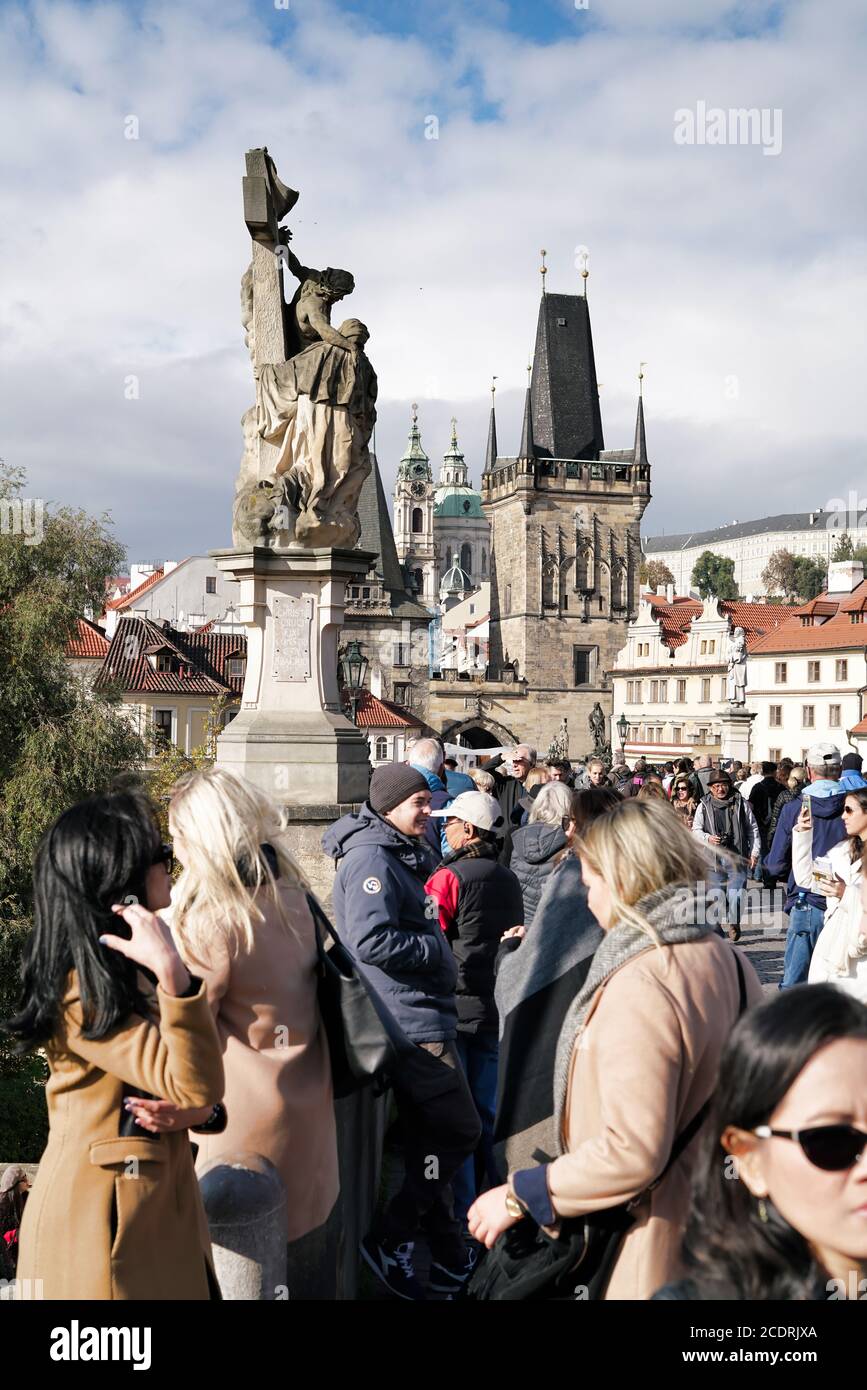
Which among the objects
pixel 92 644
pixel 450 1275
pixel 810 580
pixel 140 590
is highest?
pixel 810 580

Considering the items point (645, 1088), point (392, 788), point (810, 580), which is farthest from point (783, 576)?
point (645, 1088)

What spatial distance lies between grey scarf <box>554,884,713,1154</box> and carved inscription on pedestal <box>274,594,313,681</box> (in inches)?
250

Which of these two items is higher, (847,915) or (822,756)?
(822,756)

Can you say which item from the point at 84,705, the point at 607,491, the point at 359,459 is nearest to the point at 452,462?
the point at 607,491

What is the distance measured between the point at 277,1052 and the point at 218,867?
47cm

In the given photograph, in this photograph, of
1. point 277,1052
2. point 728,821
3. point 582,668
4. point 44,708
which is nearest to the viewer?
point 277,1052

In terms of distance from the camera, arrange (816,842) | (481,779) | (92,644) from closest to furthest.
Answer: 1. (816,842)
2. (481,779)
3. (92,644)

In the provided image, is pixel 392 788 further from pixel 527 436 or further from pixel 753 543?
pixel 753 543

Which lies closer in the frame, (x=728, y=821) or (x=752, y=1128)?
(x=752, y=1128)

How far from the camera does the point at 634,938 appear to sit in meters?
2.55

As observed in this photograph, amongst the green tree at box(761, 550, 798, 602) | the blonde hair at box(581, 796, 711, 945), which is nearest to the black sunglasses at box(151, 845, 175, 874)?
the blonde hair at box(581, 796, 711, 945)

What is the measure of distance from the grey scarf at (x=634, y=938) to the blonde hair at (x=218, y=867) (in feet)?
2.31

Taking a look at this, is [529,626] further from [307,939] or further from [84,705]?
[307,939]

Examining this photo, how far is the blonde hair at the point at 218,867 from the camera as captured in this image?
2783 mm
